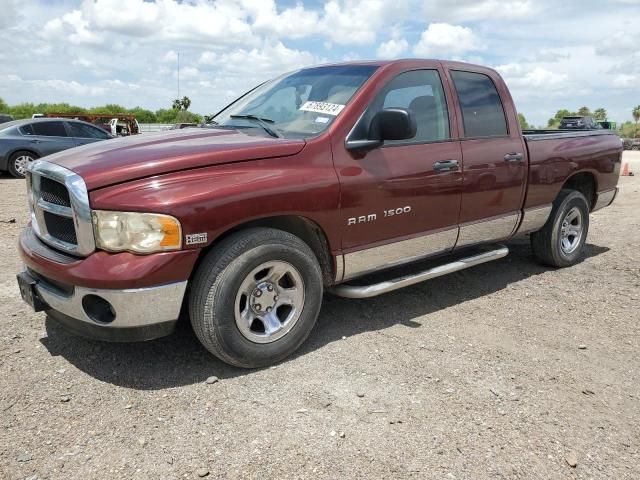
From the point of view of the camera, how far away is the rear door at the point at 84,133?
506 inches

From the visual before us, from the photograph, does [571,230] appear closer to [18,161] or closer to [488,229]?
[488,229]

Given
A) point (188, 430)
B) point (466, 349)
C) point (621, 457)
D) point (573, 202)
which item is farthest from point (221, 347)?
point (573, 202)

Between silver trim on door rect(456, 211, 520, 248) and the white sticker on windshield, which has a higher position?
the white sticker on windshield

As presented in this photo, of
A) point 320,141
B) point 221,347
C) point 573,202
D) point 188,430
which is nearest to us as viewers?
point 188,430

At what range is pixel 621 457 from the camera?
2.72 metres

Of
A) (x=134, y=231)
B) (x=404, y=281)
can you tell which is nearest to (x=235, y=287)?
(x=134, y=231)

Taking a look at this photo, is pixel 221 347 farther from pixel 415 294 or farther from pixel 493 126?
pixel 493 126

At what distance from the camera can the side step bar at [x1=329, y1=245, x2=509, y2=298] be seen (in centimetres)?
388

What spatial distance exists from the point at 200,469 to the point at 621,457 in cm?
200

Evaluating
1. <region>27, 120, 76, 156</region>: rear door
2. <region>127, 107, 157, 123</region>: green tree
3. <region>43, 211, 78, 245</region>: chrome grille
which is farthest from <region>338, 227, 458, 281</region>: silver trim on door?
<region>127, 107, 157, 123</region>: green tree

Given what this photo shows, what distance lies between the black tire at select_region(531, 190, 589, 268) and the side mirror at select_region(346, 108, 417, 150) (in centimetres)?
259

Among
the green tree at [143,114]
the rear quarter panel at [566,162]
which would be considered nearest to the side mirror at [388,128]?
the rear quarter panel at [566,162]

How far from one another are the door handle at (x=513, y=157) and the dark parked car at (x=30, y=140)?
34.2 feet

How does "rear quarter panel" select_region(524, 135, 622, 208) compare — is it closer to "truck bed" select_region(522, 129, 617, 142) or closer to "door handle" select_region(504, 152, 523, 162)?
"truck bed" select_region(522, 129, 617, 142)
